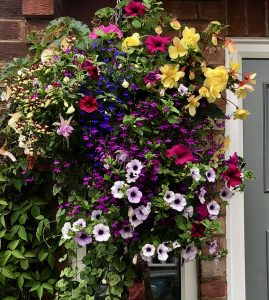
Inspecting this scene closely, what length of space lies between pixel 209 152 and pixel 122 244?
0.50 m

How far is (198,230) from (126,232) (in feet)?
0.91

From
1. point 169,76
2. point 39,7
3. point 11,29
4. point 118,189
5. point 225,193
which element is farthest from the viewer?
point 11,29

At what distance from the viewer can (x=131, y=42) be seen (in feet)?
7.46

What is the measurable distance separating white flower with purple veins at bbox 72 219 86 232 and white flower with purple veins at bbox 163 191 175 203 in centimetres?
32

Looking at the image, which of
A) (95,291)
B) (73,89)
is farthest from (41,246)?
(73,89)

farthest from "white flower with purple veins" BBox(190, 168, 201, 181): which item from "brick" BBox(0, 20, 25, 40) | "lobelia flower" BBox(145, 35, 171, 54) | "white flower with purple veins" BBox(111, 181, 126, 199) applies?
"brick" BBox(0, 20, 25, 40)

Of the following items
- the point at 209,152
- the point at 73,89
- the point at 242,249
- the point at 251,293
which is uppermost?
the point at 73,89

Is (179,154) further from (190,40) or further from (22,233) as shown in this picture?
(22,233)

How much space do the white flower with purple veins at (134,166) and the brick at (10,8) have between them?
1.15 metres

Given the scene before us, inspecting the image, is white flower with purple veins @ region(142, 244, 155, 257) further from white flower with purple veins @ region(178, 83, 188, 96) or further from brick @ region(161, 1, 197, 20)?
brick @ region(161, 1, 197, 20)

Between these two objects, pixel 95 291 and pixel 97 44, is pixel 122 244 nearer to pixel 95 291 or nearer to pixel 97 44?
pixel 95 291

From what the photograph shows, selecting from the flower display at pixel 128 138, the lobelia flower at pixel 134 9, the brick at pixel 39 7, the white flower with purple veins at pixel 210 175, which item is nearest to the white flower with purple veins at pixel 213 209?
the flower display at pixel 128 138

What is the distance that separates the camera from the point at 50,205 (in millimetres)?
2730

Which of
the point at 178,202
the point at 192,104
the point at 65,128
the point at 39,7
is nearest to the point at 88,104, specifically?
the point at 65,128
